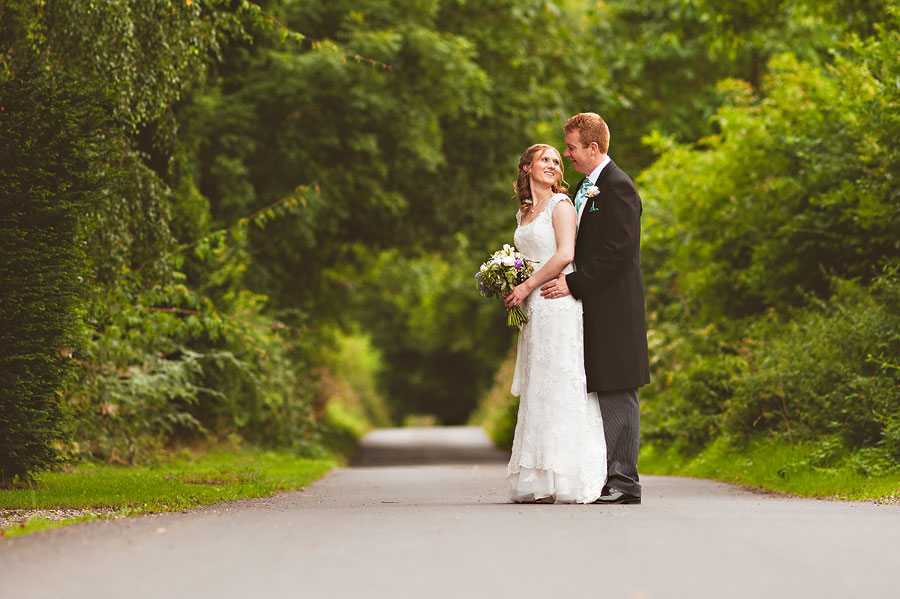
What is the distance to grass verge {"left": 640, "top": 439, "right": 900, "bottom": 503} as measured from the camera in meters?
9.69

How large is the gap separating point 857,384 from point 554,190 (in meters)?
4.28

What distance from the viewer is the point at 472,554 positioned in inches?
207

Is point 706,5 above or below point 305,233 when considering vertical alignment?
above

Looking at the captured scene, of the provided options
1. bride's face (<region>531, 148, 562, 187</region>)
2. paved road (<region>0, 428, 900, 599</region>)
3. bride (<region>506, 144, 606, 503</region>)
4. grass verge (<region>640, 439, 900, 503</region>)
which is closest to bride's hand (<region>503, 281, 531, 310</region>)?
bride (<region>506, 144, 606, 503</region>)

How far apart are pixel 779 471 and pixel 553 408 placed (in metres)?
4.04

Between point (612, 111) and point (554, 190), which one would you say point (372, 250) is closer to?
point (612, 111)

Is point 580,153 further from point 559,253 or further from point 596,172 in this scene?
point 559,253

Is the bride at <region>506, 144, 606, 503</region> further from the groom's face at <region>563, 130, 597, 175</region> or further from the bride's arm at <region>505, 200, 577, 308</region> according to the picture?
the groom's face at <region>563, 130, 597, 175</region>

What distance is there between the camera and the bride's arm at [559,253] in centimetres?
833

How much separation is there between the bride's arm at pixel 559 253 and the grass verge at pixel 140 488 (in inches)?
116

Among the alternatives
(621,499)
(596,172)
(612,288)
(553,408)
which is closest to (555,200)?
(596,172)

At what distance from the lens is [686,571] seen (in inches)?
187

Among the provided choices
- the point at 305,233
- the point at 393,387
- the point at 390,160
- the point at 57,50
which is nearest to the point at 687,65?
the point at 390,160

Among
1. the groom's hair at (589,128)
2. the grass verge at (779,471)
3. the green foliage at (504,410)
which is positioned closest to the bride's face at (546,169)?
the groom's hair at (589,128)
